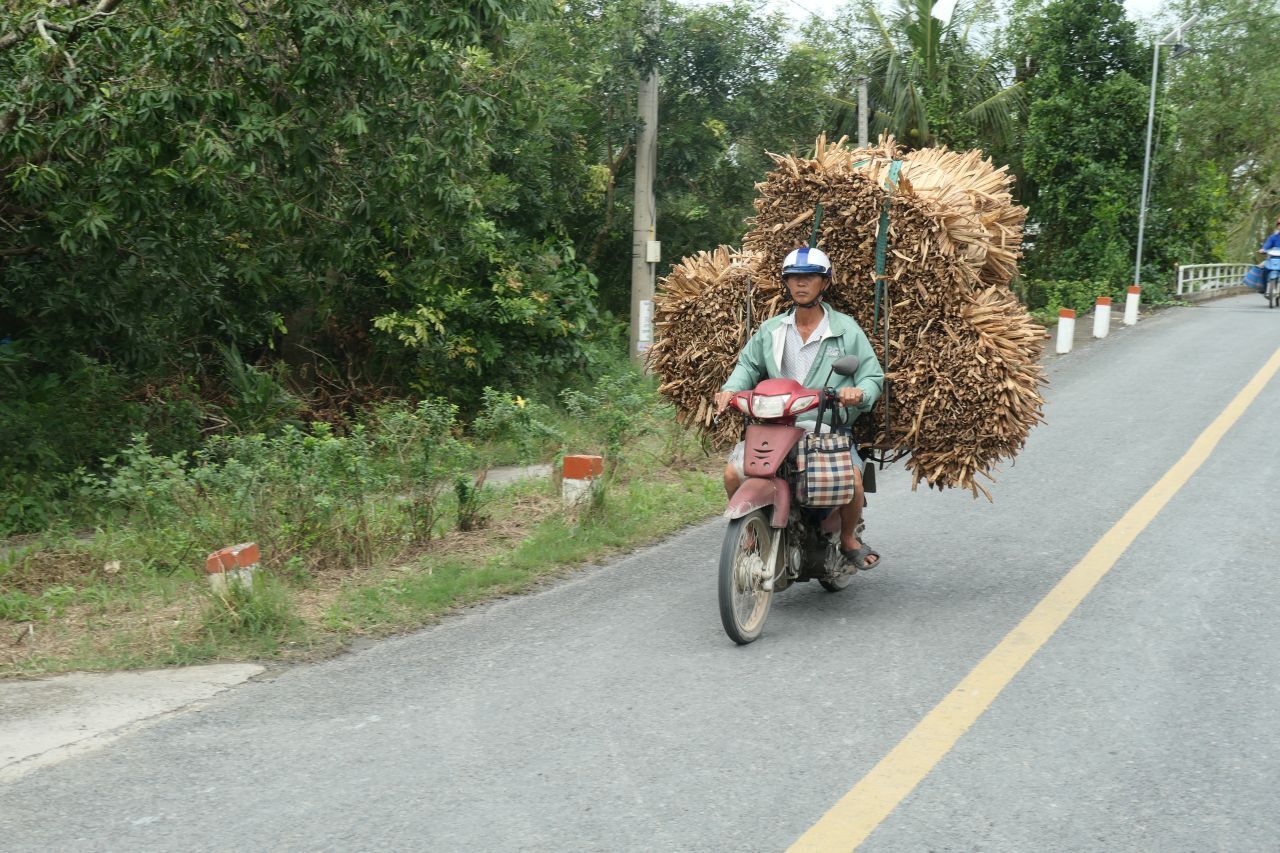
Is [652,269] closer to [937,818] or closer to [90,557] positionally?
[90,557]

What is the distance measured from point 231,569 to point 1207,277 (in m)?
32.0

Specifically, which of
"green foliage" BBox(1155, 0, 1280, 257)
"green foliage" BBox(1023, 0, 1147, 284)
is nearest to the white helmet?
"green foliage" BBox(1023, 0, 1147, 284)

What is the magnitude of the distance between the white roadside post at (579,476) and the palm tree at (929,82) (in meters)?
24.2

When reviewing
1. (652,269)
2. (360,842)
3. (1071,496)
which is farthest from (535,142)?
(360,842)

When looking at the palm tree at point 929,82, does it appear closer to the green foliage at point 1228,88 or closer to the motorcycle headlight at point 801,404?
the green foliage at point 1228,88

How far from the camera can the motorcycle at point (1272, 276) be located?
2744cm

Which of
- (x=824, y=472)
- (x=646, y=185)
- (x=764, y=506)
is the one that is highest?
(x=646, y=185)

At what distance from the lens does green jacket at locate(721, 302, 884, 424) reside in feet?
21.9

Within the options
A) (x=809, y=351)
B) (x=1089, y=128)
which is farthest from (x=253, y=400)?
(x=1089, y=128)

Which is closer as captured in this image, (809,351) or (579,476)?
(809,351)

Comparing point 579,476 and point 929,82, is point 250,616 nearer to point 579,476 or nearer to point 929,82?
point 579,476

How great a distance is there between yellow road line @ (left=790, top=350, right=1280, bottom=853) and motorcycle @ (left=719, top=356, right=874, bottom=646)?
42.7 inches

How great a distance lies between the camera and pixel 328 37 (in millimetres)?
8688

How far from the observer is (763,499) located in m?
6.24
